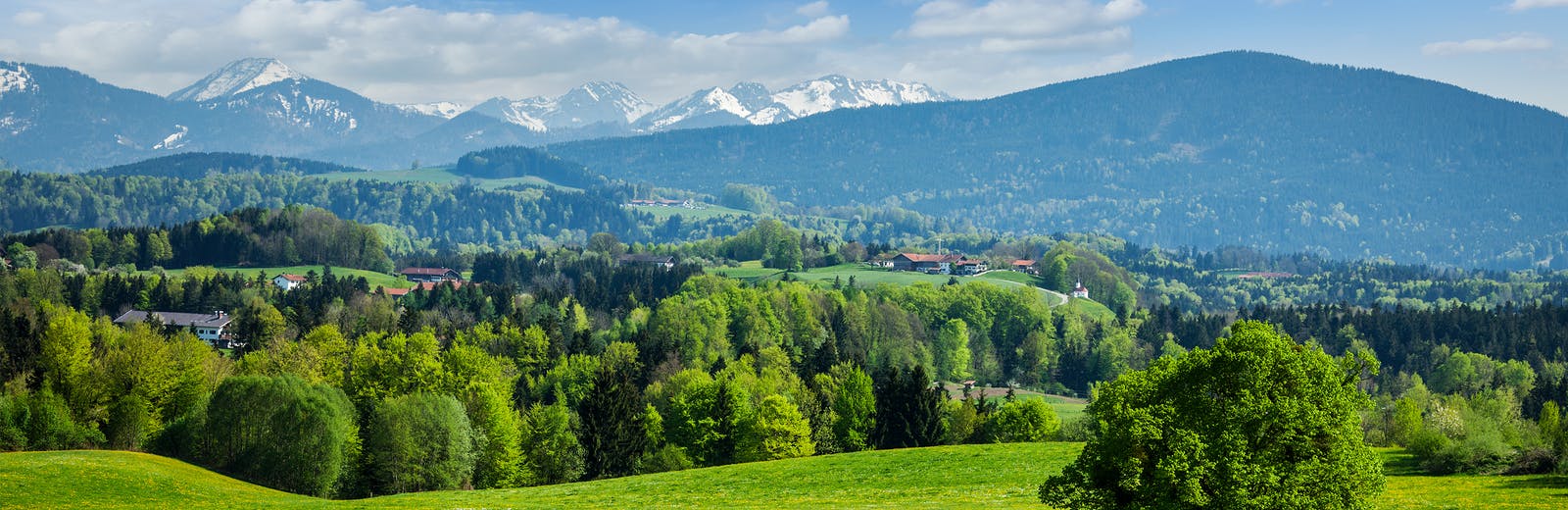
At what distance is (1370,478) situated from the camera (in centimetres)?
3894

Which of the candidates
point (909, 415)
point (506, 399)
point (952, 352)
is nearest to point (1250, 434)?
point (909, 415)

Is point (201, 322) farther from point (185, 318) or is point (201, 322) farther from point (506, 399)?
point (506, 399)

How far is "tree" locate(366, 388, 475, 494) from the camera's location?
81125mm

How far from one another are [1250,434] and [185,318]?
14839cm

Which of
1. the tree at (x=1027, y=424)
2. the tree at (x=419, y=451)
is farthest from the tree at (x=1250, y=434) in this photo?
the tree at (x=1027, y=424)

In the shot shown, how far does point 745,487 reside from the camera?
66.6m

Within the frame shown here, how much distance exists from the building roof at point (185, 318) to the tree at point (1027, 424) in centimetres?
9845

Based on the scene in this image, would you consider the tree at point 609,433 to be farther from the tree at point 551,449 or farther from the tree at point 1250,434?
the tree at point 1250,434

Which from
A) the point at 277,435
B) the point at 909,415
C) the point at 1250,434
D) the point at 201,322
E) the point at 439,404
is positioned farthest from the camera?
the point at 201,322

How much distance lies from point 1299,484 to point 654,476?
4239 cm

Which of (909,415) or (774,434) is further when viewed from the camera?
(909,415)

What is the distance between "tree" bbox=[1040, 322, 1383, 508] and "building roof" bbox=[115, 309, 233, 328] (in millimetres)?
136823

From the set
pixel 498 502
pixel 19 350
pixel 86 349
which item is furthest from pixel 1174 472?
pixel 19 350

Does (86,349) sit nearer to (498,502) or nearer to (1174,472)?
(498,502)
